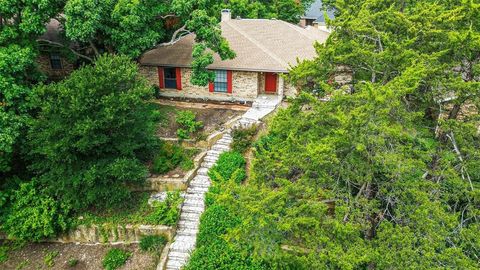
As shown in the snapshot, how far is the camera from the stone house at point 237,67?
2117 cm

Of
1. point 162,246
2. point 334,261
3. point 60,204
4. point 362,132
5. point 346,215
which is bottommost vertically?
point 162,246

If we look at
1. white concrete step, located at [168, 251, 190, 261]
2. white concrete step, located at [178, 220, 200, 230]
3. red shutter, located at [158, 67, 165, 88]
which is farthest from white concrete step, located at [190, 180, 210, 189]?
red shutter, located at [158, 67, 165, 88]

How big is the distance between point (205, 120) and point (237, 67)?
3.73 m

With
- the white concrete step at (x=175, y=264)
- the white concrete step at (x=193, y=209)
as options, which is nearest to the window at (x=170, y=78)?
the white concrete step at (x=193, y=209)

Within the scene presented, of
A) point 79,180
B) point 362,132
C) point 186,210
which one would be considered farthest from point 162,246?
point 362,132

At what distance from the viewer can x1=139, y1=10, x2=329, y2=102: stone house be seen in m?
21.2

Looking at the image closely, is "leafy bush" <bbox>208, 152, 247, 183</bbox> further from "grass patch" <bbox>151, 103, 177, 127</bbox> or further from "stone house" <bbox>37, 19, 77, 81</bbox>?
"stone house" <bbox>37, 19, 77, 81</bbox>

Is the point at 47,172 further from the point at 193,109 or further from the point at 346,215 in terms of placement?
the point at 346,215

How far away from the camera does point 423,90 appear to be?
13.9m

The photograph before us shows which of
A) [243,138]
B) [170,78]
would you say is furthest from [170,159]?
[170,78]

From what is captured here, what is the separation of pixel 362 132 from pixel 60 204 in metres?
12.5

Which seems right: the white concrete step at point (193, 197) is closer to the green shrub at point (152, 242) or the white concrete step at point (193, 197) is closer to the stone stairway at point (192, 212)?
the stone stairway at point (192, 212)

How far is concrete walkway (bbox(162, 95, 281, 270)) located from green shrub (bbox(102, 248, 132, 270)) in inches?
69.9

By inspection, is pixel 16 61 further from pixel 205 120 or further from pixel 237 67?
pixel 237 67
